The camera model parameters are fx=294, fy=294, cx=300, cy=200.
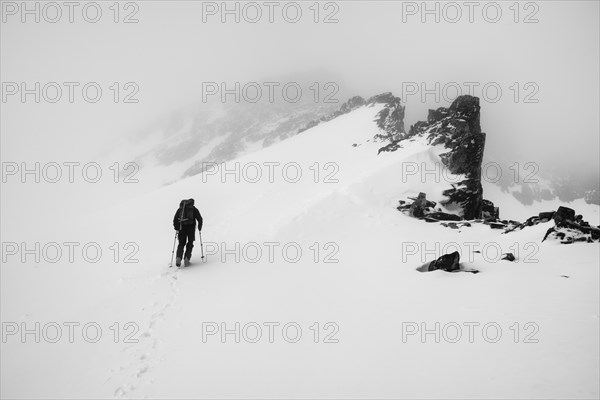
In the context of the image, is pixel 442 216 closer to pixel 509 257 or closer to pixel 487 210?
pixel 509 257

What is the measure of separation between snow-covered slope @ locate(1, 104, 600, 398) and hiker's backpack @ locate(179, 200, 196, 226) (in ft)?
5.85

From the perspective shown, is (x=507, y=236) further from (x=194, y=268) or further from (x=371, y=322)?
(x=194, y=268)

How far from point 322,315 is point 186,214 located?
23.9 ft

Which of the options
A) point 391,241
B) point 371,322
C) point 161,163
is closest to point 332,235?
point 391,241

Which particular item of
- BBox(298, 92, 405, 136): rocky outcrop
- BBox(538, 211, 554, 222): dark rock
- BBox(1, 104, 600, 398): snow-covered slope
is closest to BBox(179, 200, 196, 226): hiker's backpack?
BBox(1, 104, 600, 398): snow-covered slope

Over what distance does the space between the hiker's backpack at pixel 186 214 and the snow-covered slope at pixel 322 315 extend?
178cm

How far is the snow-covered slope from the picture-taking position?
17.0ft

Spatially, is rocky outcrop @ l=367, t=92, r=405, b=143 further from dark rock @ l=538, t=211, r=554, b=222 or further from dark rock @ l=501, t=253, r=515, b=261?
dark rock @ l=501, t=253, r=515, b=261

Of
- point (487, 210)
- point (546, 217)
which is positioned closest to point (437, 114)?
point (487, 210)

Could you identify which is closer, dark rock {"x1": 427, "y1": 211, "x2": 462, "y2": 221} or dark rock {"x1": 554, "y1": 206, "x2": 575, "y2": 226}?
dark rock {"x1": 554, "y1": 206, "x2": 575, "y2": 226}

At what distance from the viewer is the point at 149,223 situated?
2106cm

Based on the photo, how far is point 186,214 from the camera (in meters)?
12.1

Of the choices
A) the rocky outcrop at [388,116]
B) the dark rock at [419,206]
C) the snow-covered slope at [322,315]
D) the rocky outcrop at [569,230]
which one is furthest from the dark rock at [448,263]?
the rocky outcrop at [388,116]

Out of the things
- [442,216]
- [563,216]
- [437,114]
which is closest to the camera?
[563,216]
